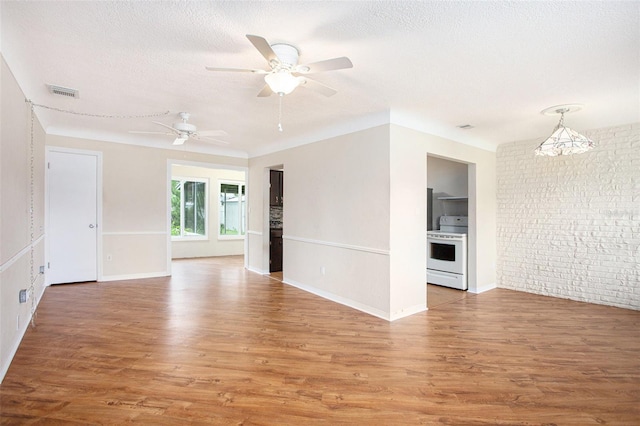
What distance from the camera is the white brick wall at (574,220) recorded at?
4172 millimetres

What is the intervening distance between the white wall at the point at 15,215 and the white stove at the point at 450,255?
5275 millimetres

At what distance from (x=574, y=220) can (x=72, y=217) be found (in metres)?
7.59

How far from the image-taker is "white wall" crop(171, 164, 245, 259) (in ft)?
27.2

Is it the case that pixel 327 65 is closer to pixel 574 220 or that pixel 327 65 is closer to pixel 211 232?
pixel 574 220

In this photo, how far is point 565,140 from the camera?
3537 mm

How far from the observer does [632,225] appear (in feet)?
13.6

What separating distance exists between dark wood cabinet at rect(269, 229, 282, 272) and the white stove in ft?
9.40

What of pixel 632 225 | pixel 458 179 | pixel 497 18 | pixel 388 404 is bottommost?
pixel 388 404

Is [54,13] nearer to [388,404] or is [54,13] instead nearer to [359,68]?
[359,68]

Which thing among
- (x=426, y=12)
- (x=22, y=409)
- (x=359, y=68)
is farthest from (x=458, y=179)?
(x=22, y=409)

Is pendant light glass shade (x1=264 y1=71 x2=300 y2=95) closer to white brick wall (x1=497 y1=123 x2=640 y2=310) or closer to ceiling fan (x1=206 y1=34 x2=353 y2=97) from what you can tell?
ceiling fan (x1=206 y1=34 x2=353 y2=97)

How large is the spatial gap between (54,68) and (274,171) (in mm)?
3948

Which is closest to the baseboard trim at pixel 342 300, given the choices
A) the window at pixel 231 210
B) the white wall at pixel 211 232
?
the white wall at pixel 211 232

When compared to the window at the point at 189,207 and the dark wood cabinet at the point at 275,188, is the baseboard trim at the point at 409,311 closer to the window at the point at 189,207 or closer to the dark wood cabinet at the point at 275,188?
the dark wood cabinet at the point at 275,188
